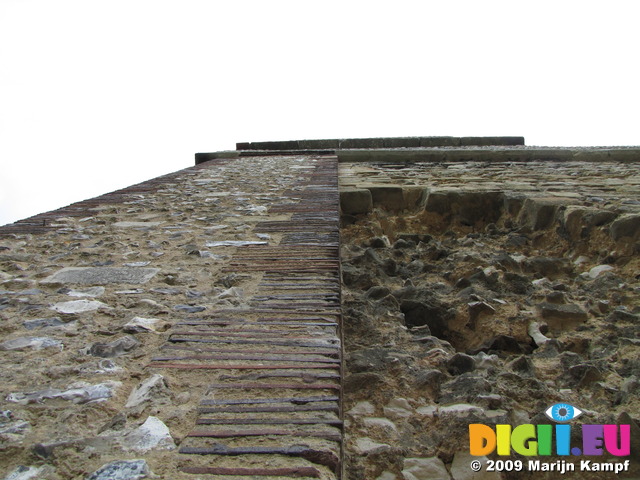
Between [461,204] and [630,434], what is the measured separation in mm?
2755

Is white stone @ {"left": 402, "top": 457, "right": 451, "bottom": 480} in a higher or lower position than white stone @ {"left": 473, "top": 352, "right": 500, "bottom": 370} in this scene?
lower

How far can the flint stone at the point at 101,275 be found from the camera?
7.49 feet

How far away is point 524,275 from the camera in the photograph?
284 cm

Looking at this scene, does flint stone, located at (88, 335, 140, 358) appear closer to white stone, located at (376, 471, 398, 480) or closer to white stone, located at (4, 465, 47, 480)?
white stone, located at (4, 465, 47, 480)

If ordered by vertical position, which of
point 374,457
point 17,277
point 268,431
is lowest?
point 374,457

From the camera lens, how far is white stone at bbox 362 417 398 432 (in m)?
1.59

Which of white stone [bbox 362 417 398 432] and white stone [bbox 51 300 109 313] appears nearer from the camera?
white stone [bbox 362 417 398 432]

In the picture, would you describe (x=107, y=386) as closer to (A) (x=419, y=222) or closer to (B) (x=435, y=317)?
(B) (x=435, y=317)

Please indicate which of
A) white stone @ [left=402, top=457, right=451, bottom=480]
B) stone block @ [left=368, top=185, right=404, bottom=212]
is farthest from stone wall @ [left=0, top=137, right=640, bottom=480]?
stone block @ [left=368, top=185, right=404, bottom=212]

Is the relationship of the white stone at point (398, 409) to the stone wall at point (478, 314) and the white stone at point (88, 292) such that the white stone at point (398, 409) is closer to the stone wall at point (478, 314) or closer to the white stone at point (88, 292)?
the stone wall at point (478, 314)

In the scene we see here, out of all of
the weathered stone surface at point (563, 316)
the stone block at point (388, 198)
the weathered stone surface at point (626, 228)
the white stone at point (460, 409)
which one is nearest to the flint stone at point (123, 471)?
the white stone at point (460, 409)

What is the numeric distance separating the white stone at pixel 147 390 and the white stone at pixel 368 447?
0.57m

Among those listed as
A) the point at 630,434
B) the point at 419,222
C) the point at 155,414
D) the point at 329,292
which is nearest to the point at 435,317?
the point at 329,292

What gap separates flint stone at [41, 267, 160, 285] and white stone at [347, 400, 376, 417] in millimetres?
1108
